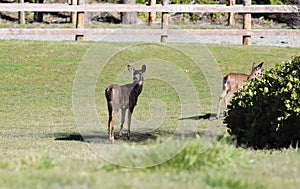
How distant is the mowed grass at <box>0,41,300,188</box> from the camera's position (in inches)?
254

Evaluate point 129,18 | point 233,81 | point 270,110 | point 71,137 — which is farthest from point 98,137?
point 129,18

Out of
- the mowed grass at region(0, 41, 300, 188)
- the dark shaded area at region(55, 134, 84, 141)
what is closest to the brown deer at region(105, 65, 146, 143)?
the mowed grass at region(0, 41, 300, 188)

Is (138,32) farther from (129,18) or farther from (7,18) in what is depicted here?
(7,18)

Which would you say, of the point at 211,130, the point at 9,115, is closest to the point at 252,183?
the point at 211,130

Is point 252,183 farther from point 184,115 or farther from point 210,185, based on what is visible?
point 184,115

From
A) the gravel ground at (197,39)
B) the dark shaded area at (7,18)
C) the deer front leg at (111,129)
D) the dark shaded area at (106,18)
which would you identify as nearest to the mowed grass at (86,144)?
the deer front leg at (111,129)

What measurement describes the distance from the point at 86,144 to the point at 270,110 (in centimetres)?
332

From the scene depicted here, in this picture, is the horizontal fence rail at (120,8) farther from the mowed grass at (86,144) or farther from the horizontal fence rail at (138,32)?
the mowed grass at (86,144)

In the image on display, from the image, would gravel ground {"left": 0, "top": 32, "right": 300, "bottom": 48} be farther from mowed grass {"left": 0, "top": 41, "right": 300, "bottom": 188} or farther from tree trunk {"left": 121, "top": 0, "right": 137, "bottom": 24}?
tree trunk {"left": 121, "top": 0, "right": 137, "bottom": 24}

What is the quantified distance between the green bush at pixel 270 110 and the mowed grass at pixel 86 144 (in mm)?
705

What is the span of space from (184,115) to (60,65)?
7579mm

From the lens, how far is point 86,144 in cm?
1287

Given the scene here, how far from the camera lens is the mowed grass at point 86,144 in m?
6.45

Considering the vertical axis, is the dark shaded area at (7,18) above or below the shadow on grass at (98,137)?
above
